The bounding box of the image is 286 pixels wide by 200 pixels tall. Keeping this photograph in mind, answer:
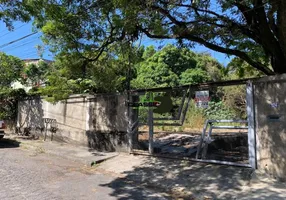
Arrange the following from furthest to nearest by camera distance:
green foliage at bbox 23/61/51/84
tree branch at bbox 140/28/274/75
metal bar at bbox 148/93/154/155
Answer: green foliage at bbox 23/61/51/84 → metal bar at bbox 148/93/154/155 → tree branch at bbox 140/28/274/75

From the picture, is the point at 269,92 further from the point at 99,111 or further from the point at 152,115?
the point at 99,111

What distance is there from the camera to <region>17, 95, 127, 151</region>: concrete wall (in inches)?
433

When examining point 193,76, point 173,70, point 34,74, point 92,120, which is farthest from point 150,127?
point 34,74

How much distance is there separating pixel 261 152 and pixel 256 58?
4.60m

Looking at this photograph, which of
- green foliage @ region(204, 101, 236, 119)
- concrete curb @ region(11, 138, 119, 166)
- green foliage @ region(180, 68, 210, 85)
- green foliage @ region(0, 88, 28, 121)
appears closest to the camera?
concrete curb @ region(11, 138, 119, 166)

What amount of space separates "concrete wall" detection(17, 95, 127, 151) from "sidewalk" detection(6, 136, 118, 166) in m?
0.38

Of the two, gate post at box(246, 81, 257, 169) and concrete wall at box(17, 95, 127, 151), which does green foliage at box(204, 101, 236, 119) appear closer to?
concrete wall at box(17, 95, 127, 151)

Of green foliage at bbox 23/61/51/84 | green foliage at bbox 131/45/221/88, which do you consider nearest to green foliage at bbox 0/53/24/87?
green foliage at bbox 23/61/51/84

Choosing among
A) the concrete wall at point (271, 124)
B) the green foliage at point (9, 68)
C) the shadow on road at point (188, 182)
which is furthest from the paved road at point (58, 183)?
the green foliage at point (9, 68)

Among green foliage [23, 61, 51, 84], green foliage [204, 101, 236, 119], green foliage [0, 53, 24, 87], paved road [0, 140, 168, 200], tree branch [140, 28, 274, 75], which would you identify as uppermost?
green foliage [23, 61, 51, 84]

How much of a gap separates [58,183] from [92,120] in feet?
17.0

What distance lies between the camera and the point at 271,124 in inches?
271

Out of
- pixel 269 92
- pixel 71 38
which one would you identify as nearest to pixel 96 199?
pixel 269 92

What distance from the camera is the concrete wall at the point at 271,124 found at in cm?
668
